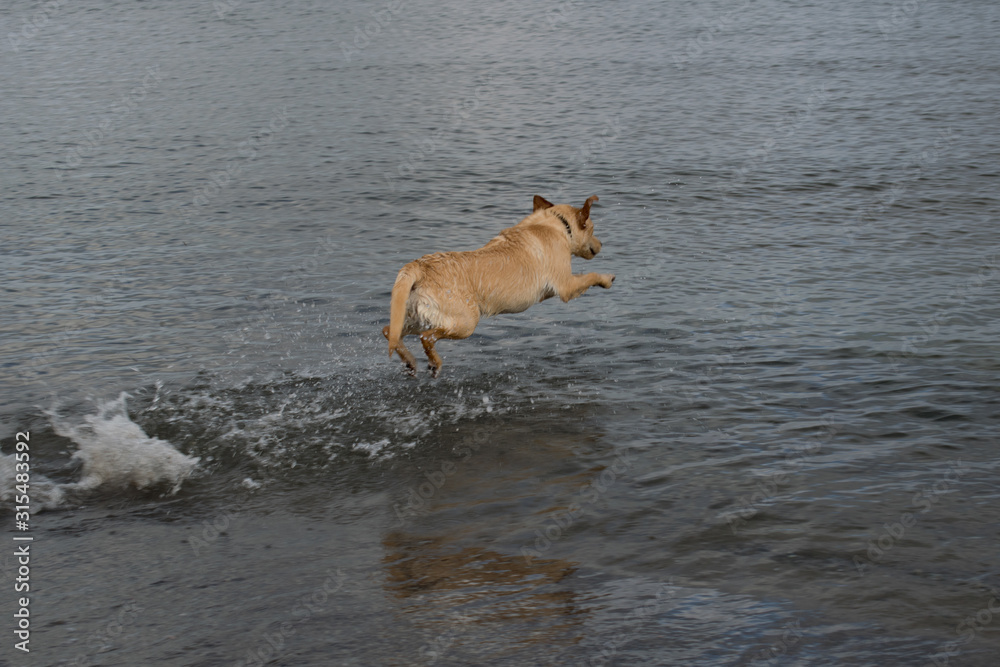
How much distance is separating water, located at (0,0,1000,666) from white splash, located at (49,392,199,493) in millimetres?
33

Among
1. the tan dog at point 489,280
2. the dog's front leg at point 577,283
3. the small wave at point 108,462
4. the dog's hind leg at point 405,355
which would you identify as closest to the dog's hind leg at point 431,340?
the tan dog at point 489,280

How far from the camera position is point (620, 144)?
14664mm

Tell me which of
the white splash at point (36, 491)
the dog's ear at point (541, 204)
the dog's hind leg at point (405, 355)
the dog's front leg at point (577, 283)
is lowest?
the white splash at point (36, 491)

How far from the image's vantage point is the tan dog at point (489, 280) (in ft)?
21.6

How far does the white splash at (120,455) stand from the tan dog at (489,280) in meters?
1.61

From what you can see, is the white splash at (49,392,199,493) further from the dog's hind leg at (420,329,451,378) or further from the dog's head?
the dog's head

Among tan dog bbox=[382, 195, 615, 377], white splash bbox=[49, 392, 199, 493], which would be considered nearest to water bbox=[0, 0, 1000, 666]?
white splash bbox=[49, 392, 199, 493]

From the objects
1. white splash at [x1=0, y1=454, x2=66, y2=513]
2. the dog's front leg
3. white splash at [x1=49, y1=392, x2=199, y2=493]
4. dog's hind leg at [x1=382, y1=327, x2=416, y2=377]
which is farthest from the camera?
the dog's front leg

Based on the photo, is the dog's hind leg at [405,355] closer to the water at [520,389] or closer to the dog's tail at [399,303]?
the dog's tail at [399,303]

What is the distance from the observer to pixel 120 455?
21.0ft

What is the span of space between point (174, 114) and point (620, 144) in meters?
8.23

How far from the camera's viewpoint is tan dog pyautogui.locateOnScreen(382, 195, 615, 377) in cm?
657

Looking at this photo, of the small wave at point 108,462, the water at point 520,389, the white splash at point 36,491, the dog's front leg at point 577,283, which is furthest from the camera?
the dog's front leg at point 577,283

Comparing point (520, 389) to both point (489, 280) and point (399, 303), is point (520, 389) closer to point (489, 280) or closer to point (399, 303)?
point (489, 280)
